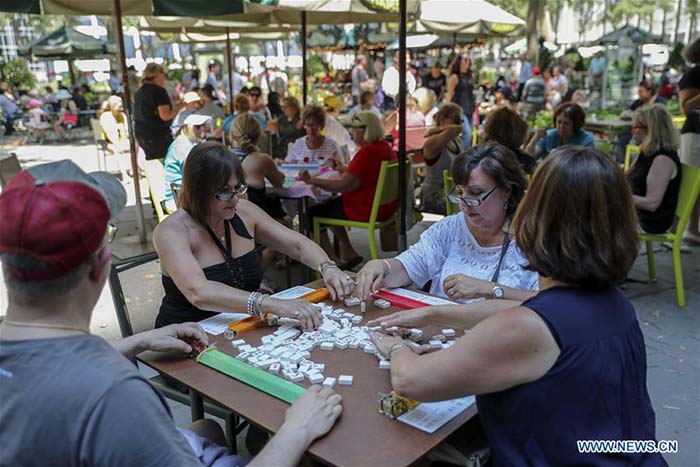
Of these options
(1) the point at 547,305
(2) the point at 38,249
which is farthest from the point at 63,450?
(1) the point at 547,305

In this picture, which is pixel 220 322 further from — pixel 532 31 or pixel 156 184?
pixel 532 31

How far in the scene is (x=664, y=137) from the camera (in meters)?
4.79

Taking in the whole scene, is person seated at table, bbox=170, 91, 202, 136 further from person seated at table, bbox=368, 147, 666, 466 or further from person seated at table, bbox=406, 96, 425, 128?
person seated at table, bbox=368, 147, 666, 466

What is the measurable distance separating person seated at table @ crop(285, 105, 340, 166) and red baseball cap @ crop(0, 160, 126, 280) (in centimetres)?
523

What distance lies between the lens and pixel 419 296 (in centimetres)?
258

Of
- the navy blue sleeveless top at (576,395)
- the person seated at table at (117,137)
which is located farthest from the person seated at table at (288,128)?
the navy blue sleeveless top at (576,395)

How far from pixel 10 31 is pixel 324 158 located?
5074cm

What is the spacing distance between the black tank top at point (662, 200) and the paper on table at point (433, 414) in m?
3.82

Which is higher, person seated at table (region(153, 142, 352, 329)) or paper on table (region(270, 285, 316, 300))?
person seated at table (region(153, 142, 352, 329))

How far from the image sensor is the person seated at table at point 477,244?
2562 millimetres

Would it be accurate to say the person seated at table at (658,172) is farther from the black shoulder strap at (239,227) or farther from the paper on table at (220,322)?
the paper on table at (220,322)

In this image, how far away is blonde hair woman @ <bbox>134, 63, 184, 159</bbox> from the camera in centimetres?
770

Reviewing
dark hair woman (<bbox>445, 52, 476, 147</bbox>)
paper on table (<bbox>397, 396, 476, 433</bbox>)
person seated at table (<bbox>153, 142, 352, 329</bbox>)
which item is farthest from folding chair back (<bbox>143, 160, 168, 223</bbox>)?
dark hair woman (<bbox>445, 52, 476, 147</bbox>)

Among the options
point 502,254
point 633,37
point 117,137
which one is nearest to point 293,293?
point 502,254
